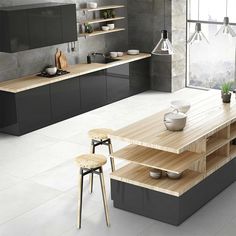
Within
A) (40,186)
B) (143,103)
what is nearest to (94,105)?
(143,103)

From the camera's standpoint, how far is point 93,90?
11641 mm

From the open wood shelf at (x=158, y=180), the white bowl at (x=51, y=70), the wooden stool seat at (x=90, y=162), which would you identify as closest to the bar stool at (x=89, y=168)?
the wooden stool seat at (x=90, y=162)

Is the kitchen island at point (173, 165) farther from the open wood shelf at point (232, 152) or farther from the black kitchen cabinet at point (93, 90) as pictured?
the black kitchen cabinet at point (93, 90)

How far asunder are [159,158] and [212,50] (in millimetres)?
6294

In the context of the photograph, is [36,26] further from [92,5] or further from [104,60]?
[104,60]

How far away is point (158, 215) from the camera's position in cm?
688

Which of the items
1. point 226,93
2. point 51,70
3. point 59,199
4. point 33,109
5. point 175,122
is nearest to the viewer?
point 175,122

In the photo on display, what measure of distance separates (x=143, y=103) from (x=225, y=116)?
4.57 metres

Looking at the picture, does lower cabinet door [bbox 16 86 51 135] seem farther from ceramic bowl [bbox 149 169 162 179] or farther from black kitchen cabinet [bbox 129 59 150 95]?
ceramic bowl [bbox 149 169 162 179]

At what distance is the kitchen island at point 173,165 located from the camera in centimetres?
673

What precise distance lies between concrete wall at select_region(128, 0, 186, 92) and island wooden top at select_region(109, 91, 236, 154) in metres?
4.59

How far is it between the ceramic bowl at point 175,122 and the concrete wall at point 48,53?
174 inches

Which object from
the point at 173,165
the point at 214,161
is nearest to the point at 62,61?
the point at 214,161

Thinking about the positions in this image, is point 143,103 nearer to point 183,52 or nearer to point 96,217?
point 183,52
